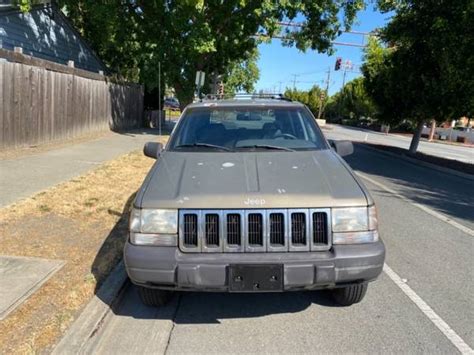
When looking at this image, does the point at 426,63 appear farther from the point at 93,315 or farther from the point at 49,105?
the point at 93,315

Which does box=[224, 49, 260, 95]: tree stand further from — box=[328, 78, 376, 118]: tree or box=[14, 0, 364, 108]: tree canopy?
box=[14, 0, 364, 108]: tree canopy

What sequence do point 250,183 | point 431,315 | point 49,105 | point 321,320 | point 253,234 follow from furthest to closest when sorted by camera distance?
point 49,105 < point 431,315 < point 321,320 < point 250,183 < point 253,234

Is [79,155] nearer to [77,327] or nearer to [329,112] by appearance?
[77,327]

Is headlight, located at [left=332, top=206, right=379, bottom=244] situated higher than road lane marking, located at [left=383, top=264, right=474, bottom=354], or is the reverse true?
headlight, located at [left=332, top=206, right=379, bottom=244]

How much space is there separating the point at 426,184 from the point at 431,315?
7.85m

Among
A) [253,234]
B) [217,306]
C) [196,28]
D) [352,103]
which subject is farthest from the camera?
[352,103]

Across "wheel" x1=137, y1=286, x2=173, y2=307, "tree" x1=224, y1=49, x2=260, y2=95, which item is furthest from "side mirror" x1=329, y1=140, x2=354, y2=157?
"tree" x1=224, y1=49, x2=260, y2=95

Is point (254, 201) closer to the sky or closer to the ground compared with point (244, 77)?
closer to the ground

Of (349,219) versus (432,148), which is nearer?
(349,219)

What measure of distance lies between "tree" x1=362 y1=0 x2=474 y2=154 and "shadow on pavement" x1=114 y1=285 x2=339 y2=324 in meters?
11.5

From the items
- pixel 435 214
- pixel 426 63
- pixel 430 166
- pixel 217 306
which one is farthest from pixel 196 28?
pixel 217 306

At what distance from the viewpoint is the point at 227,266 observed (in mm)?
3373

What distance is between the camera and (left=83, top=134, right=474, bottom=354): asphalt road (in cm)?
353

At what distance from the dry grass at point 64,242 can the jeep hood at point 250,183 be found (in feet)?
3.75
